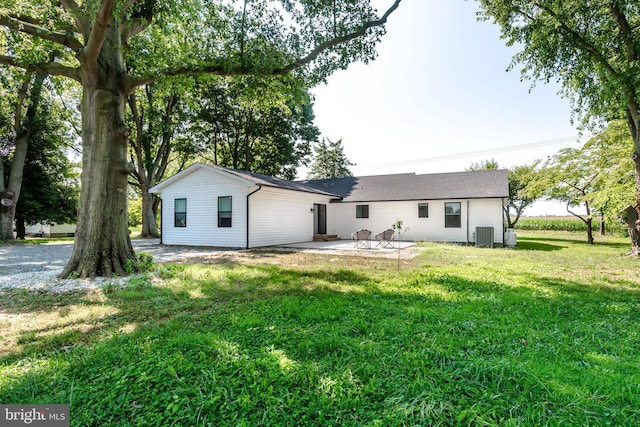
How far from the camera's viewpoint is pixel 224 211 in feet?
43.3

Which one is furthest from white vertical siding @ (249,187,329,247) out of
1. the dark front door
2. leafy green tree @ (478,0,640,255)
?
leafy green tree @ (478,0,640,255)

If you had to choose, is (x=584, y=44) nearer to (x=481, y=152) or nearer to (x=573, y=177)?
(x=573, y=177)

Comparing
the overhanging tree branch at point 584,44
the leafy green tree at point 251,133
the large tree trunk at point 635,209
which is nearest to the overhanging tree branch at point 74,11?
the overhanging tree branch at point 584,44

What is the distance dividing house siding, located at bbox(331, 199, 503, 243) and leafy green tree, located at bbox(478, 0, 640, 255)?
5.18 m

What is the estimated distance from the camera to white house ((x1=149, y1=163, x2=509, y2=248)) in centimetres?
1300

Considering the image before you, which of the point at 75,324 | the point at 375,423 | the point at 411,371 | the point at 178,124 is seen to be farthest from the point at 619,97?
the point at 178,124

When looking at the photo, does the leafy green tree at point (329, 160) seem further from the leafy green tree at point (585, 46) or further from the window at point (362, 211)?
the leafy green tree at point (585, 46)

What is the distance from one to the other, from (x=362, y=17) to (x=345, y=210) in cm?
1216

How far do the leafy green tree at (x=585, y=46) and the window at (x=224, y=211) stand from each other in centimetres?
1247

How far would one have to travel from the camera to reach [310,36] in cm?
789

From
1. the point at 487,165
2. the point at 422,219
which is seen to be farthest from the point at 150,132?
the point at 487,165

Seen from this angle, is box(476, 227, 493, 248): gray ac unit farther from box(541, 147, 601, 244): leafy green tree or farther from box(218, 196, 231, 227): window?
box(218, 196, 231, 227): window

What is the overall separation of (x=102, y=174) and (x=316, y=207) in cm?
1226

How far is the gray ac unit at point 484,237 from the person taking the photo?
1409cm
